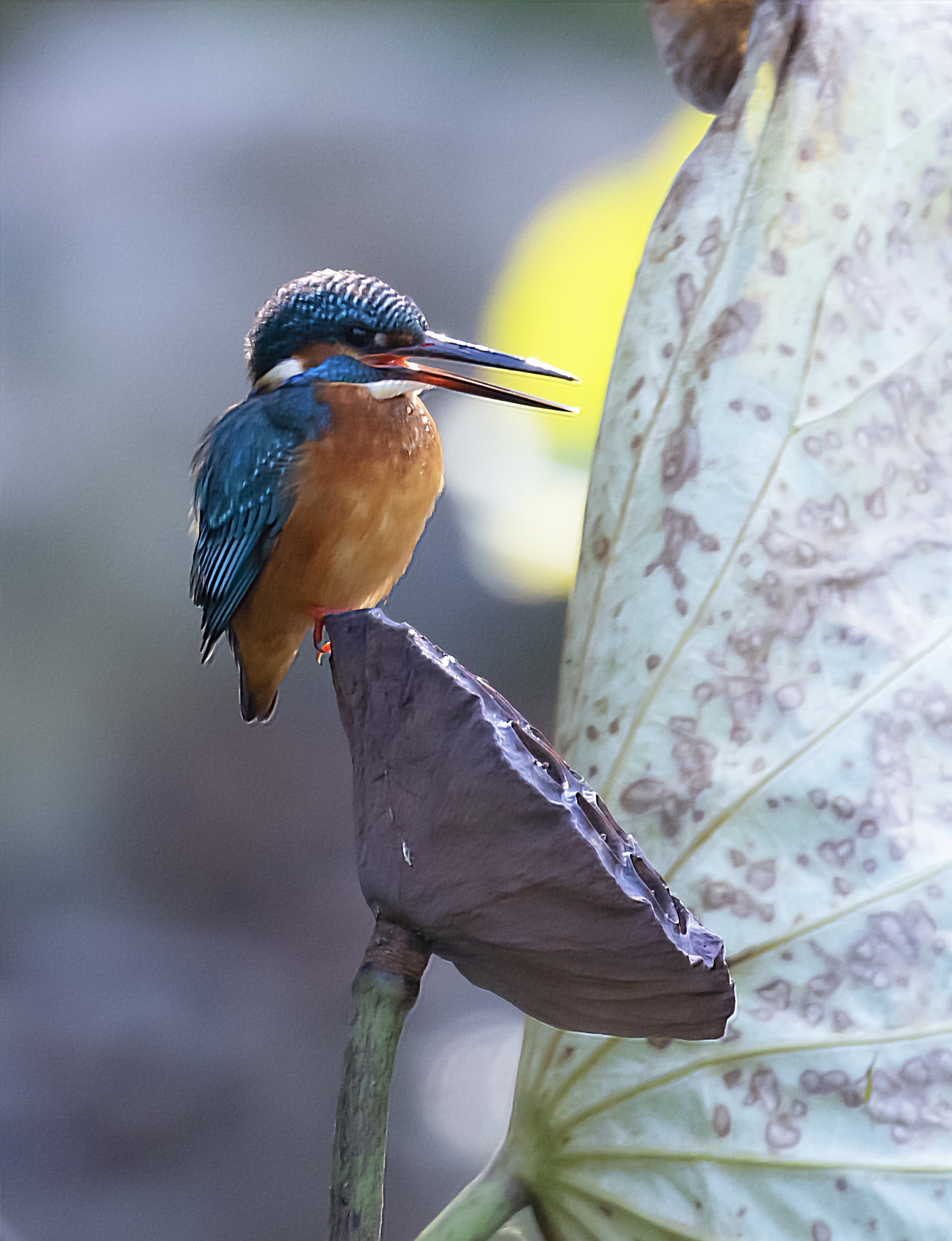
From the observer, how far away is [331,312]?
0.31m

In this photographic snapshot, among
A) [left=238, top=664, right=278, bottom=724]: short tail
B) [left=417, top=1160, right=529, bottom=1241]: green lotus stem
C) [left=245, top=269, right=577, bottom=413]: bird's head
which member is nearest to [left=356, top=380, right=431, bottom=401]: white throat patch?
[left=245, top=269, right=577, bottom=413]: bird's head

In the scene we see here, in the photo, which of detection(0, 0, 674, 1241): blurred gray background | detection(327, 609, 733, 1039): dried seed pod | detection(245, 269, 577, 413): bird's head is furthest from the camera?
detection(0, 0, 674, 1241): blurred gray background

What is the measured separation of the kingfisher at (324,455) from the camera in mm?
312

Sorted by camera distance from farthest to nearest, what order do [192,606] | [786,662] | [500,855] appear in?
[192,606] → [786,662] → [500,855]

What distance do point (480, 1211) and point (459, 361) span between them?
0.72 feet

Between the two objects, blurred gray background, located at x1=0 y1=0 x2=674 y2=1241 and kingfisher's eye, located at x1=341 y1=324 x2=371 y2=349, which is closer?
kingfisher's eye, located at x1=341 y1=324 x2=371 y2=349

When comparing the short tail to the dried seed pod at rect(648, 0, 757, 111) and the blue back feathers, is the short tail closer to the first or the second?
the blue back feathers

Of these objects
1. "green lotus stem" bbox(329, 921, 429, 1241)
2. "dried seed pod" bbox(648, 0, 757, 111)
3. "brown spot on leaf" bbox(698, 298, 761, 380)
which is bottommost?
"green lotus stem" bbox(329, 921, 429, 1241)

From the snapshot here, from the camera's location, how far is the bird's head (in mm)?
307

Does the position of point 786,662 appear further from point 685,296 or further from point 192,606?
point 192,606

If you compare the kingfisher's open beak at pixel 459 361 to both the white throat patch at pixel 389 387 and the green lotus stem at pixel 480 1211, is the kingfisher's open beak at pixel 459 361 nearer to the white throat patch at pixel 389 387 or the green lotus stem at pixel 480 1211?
the white throat patch at pixel 389 387

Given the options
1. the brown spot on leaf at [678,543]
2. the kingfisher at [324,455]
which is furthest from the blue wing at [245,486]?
the brown spot on leaf at [678,543]

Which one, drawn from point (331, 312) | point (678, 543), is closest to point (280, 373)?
point (331, 312)

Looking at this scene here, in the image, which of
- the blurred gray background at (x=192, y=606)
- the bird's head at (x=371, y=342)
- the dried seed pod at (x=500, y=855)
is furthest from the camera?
the blurred gray background at (x=192, y=606)
